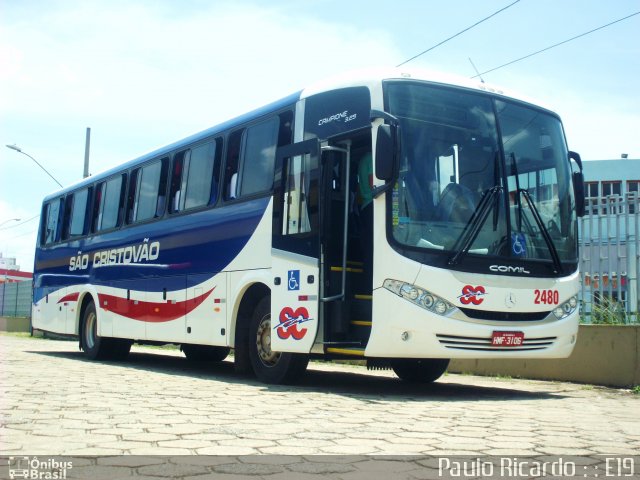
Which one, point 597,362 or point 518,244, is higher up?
point 518,244

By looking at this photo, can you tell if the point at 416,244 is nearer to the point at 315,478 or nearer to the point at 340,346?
the point at 340,346

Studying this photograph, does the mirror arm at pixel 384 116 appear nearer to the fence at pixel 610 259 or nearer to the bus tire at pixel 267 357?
the bus tire at pixel 267 357

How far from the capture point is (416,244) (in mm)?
8672

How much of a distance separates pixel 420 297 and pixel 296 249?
1.89m

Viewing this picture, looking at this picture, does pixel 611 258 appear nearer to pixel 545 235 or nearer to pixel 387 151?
pixel 545 235

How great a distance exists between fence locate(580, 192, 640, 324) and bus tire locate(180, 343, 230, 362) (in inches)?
298

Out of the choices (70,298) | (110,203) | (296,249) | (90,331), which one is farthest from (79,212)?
(296,249)

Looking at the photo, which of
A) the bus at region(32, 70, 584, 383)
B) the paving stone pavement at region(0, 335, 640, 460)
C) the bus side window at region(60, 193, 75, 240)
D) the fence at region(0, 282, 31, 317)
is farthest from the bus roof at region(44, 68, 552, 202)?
the fence at region(0, 282, 31, 317)

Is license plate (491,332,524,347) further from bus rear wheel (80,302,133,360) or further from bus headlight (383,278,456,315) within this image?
bus rear wheel (80,302,133,360)

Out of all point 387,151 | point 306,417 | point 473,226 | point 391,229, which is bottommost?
point 306,417

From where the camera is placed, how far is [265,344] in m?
10.6

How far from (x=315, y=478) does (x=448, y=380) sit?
7.79m

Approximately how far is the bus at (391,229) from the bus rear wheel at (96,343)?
15.7ft

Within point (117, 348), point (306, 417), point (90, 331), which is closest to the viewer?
point (306, 417)
